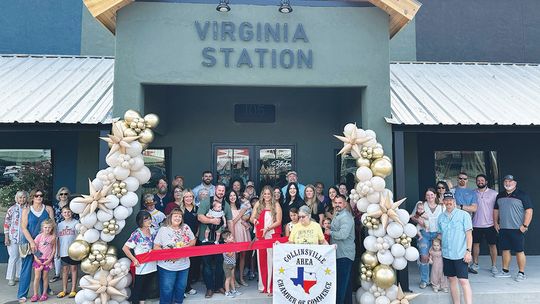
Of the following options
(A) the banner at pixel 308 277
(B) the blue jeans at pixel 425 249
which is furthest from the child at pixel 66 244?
(B) the blue jeans at pixel 425 249

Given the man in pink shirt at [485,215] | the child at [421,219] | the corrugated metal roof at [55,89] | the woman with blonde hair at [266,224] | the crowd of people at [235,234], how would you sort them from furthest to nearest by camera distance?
the man in pink shirt at [485,215] → the child at [421,219] → the corrugated metal roof at [55,89] → the woman with blonde hair at [266,224] → the crowd of people at [235,234]

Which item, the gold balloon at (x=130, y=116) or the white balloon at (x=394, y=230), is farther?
the gold balloon at (x=130, y=116)

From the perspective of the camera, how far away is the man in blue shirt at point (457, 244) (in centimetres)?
537

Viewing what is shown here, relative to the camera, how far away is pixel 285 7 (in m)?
6.03

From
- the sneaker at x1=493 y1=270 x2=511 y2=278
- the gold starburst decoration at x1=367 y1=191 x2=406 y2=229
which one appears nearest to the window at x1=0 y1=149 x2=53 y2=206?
the gold starburst decoration at x1=367 y1=191 x2=406 y2=229

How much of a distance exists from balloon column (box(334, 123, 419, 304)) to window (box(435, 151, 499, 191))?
4221mm

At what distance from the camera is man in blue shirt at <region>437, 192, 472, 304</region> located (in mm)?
5367

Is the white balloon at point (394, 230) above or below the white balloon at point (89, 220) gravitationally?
below

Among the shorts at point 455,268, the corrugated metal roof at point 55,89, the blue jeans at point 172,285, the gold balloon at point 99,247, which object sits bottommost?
the blue jeans at point 172,285

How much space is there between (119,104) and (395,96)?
5.11m

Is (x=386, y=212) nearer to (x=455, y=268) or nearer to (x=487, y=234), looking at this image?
(x=455, y=268)

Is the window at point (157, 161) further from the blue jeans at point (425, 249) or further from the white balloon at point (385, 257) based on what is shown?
the blue jeans at point (425, 249)

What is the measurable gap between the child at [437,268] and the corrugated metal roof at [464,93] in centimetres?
204

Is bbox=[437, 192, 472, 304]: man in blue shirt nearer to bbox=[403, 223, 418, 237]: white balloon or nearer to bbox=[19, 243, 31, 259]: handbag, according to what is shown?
bbox=[403, 223, 418, 237]: white balloon
